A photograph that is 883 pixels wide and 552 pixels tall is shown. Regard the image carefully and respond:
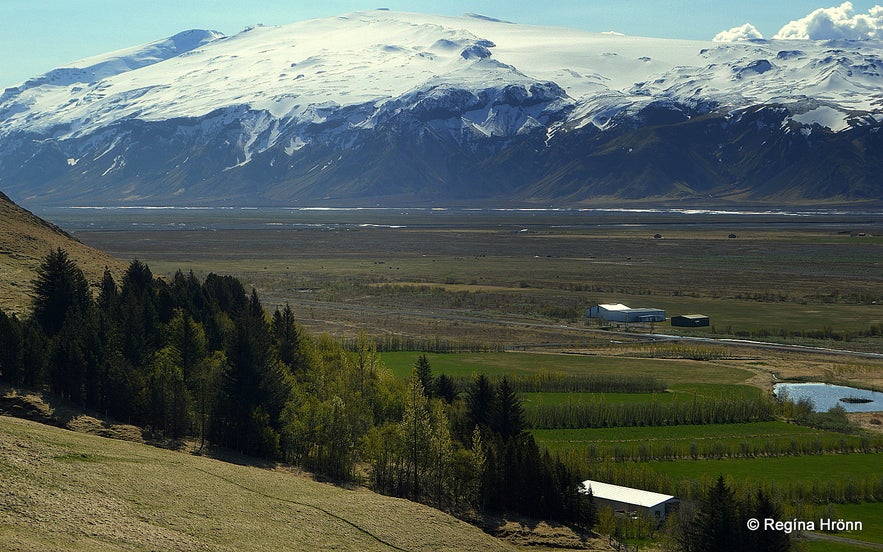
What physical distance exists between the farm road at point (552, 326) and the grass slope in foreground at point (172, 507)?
267 feet

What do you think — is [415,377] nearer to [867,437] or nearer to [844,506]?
[844,506]

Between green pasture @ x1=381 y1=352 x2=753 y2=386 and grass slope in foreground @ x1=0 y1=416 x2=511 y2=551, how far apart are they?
48507mm

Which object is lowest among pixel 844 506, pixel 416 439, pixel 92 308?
pixel 844 506

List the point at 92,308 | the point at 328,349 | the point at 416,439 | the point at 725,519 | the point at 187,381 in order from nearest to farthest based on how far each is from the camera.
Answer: the point at 725,519
the point at 416,439
the point at 187,381
the point at 92,308
the point at 328,349

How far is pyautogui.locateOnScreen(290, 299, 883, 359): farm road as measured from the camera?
123 meters

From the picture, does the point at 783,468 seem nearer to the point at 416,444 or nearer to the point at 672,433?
the point at 672,433

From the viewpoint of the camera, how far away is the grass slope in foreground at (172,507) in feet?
129

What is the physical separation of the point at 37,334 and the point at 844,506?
52.4 metres

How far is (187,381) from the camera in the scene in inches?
2761

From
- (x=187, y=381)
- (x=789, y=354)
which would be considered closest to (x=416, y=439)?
(x=187, y=381)

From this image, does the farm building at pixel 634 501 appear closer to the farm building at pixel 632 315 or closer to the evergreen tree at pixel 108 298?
the evergreen tree at pixel 108 298

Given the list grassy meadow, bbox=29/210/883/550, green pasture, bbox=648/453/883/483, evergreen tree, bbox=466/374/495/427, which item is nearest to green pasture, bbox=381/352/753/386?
grassy meadow, bbox=29/210/883/550

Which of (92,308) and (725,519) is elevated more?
(92,308)

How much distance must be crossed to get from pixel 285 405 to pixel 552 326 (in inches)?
3233
